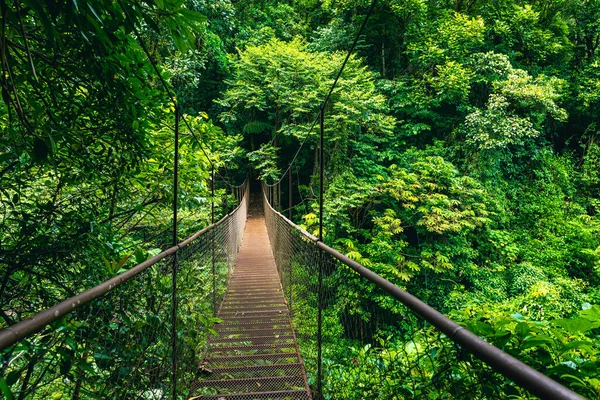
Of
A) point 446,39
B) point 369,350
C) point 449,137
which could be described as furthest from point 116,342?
point 446,39

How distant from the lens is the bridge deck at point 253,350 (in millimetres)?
1610

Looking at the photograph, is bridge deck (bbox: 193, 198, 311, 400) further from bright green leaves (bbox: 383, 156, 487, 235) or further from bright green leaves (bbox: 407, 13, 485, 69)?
bright green leaves (bbox: 407, 13, 485, 69)

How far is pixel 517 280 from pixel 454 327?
24.9 feet

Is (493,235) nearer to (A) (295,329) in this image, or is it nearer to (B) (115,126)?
(A) (295,329)

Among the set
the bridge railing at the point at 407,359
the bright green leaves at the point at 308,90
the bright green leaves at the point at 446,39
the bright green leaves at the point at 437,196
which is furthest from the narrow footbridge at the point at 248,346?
the bright green leaves at the point at 446,39

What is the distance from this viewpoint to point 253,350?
2160 millimetres

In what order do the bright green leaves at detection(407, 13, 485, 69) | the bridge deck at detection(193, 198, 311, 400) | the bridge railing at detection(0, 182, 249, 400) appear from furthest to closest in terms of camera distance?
the bright green leaves at detection(407, 13, 485, 69) → the bridge deck at detection(193, 198, 311, 400) → the bridge railing at detection(0, 182, 249, 400)

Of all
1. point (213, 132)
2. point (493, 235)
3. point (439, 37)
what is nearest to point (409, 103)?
point (439, 37)

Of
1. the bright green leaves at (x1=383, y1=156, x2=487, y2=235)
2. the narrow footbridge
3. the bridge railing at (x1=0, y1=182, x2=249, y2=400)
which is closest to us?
the narrow footbridge

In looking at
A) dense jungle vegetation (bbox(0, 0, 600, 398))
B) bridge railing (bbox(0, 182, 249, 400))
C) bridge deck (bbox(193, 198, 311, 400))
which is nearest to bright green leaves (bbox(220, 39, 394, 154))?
dense jungle vegetation (bbox(0, 0, 600, 398))

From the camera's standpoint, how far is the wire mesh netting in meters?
0.50

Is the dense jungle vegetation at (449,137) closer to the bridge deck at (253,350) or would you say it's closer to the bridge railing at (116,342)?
the bridge deck at (253,350)

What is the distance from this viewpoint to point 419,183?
20.2 ft

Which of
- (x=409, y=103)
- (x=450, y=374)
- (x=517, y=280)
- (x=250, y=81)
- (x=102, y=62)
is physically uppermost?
(x=250, y=81)
